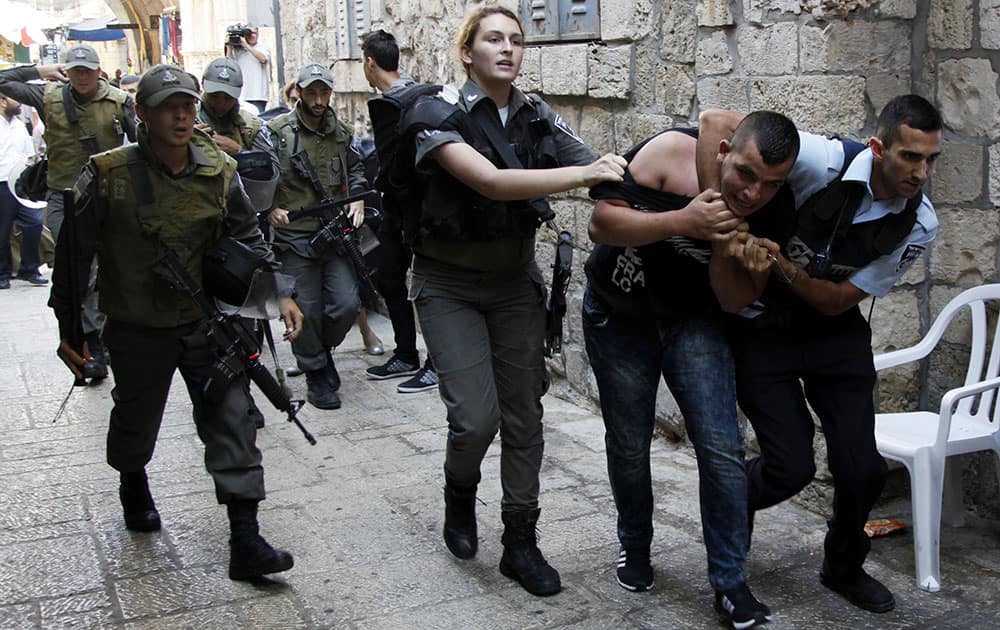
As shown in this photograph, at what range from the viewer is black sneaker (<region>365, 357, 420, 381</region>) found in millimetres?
6598

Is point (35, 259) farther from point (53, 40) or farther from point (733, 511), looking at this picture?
point (53, 40)

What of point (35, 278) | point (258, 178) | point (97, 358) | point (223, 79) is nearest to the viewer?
point (258, 178)

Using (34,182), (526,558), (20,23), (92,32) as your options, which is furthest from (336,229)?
(92,32)

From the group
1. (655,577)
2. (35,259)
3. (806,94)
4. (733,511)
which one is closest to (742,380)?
(733,511)

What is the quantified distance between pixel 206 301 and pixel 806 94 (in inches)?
88.1

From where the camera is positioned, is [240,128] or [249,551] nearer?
[249,551]

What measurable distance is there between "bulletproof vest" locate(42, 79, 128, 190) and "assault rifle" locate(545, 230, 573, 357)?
4.31 m

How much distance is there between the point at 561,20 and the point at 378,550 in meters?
3.03

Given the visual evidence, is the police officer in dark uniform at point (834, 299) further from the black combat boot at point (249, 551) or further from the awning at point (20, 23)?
the awning at point (20, 23)

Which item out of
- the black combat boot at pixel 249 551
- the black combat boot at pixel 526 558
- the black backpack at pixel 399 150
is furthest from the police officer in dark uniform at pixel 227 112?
the black combat boot at pixel 526 558

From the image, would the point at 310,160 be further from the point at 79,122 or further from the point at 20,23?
the point at 20,23

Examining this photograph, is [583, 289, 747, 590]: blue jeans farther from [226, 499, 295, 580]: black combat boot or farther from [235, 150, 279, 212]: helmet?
[235, 150, 279, 212]: helmet

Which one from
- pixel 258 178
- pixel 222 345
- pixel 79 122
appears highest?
pixel 79 122

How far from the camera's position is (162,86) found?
139 inches
